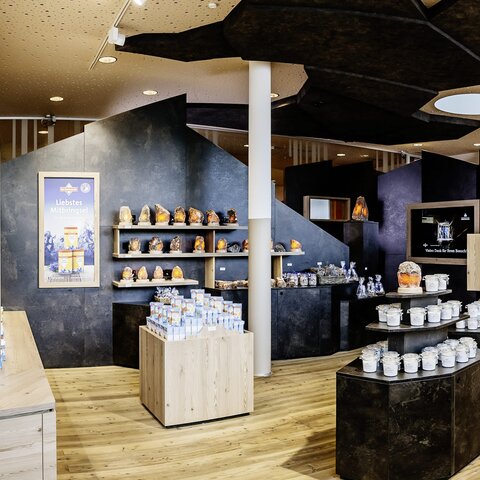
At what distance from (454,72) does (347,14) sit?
1.75 m

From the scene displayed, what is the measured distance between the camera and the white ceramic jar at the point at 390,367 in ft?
10.8

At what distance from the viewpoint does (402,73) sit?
17.5 feet

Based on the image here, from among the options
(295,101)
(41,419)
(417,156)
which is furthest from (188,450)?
(417,156)

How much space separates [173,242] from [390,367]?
3.66m

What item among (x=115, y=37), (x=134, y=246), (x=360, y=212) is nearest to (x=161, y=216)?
(x=134, y=246)

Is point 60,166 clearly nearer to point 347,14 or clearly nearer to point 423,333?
point 347,14

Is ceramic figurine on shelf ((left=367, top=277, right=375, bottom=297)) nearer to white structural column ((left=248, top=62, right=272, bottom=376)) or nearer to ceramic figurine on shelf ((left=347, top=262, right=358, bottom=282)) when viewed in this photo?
ceramic figurine on shelf ((left=347, top=262, right=358, bottom=282))

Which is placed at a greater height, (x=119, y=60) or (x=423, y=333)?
(x=119, y=60)

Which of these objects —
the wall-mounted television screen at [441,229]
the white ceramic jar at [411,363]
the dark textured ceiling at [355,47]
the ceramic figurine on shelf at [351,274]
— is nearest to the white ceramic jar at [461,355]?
the white ceramic jar at [411,363]

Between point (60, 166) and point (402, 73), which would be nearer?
point (402, 73)

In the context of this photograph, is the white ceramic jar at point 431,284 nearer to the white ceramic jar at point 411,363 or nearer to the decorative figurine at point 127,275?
the white ceramic jar at point 411,363

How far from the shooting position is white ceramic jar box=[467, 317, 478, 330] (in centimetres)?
434

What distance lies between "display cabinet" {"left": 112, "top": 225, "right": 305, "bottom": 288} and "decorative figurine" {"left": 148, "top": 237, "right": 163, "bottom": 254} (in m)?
0.07

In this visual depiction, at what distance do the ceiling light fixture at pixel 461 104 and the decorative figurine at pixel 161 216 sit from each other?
11.9 ft
